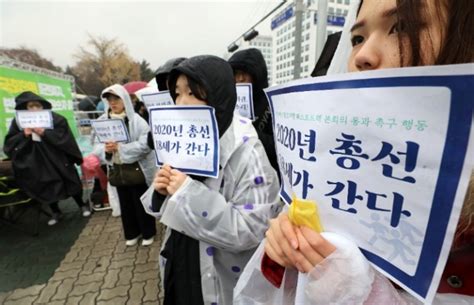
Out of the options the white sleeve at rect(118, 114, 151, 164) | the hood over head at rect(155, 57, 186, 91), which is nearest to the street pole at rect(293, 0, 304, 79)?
the hood over head at rect(155, 57, 186, 91)

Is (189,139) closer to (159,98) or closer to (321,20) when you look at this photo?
(159,98)

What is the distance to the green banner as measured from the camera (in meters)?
4.18

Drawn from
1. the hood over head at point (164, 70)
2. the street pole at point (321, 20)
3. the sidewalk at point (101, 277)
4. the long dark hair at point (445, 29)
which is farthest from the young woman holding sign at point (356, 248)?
the street pole at point (321, 20)

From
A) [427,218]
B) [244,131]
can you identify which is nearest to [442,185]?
[427,218]

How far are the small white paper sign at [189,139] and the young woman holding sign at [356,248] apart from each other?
2.03 ft

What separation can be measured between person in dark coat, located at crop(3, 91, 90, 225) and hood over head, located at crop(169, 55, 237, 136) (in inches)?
126

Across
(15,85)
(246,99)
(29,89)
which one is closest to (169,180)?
(246,99)

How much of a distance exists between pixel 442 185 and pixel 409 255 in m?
0.15

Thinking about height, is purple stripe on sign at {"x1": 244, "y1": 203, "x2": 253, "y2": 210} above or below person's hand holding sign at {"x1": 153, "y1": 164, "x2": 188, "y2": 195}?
below

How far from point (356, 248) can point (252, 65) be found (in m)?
1.99

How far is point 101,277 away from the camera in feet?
9.21

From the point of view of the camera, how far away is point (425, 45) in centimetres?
51

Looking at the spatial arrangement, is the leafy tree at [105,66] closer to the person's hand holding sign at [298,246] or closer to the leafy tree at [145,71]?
the leafy tree at [145,71]

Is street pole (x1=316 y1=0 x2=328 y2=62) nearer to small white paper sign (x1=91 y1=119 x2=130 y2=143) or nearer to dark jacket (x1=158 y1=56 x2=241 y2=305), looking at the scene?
small white paper sign (x1=91 y1=119 x2=130 y2=143)
